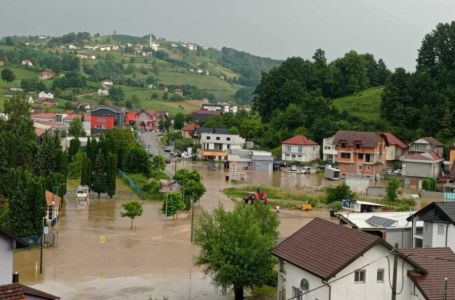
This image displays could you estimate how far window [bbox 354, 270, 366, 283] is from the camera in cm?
1508

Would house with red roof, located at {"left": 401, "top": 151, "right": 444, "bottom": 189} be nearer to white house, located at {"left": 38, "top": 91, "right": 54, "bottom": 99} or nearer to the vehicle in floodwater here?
the vehicle in floodwater

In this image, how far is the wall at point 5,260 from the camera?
13562 mm

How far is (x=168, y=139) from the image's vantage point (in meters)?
74.0

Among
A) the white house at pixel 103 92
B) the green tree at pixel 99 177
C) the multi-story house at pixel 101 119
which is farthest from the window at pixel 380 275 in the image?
the white house at pixel 103 92

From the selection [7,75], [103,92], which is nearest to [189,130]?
[7,75]

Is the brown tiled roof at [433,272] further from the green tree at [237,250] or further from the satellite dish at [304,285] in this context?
the green tree at [237,250]

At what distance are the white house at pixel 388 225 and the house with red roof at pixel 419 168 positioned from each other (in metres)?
24.7

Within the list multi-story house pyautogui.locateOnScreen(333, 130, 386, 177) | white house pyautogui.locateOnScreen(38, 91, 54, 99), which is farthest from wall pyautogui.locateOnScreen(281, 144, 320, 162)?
white house pyautogui.locateOnScreen(38, 91, 54, 99)

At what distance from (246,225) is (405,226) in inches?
238

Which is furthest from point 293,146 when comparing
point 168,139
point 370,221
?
point 370,221

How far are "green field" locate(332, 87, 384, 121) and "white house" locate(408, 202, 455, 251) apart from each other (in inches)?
1713

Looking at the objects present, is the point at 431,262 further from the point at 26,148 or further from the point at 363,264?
the point at 26,148

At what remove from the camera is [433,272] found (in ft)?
50.3

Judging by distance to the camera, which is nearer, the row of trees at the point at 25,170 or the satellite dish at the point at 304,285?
the satellite dish at the point at 304,285
